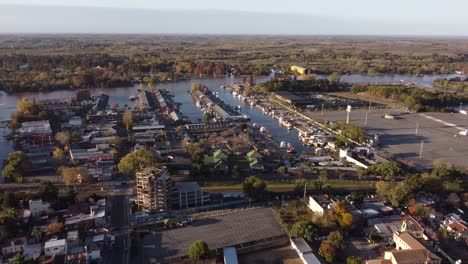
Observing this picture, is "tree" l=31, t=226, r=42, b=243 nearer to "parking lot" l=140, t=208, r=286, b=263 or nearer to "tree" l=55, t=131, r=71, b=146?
"parking lot" l=140, t=208, r=286, b=263

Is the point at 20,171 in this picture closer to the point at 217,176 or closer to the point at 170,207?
the point at 170,207

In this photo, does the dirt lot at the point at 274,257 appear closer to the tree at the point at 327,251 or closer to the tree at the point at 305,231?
the tree at the point at 305,231

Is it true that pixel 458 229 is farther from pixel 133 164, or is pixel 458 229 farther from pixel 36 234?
pixel 36 234

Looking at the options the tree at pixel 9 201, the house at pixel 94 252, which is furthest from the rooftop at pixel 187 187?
the tree at pixel 9 201

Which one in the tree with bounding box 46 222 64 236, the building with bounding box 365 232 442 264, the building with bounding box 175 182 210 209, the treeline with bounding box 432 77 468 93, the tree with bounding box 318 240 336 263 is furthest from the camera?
the treeline with bounding box 432 77 468 93

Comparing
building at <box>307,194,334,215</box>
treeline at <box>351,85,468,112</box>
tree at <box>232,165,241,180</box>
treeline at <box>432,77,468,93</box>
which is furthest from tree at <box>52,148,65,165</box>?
treeline at <box>432,77,468,93</box>

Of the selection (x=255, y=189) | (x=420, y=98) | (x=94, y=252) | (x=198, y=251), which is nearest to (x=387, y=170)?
(x=255, y=189)

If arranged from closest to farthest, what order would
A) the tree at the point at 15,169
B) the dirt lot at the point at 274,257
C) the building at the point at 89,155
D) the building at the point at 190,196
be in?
1. the dirt lot at the point at 274,257
2. the building at the point at 190,196
3. the tree at the point at 15,169
4. the building at the point at 89,155
